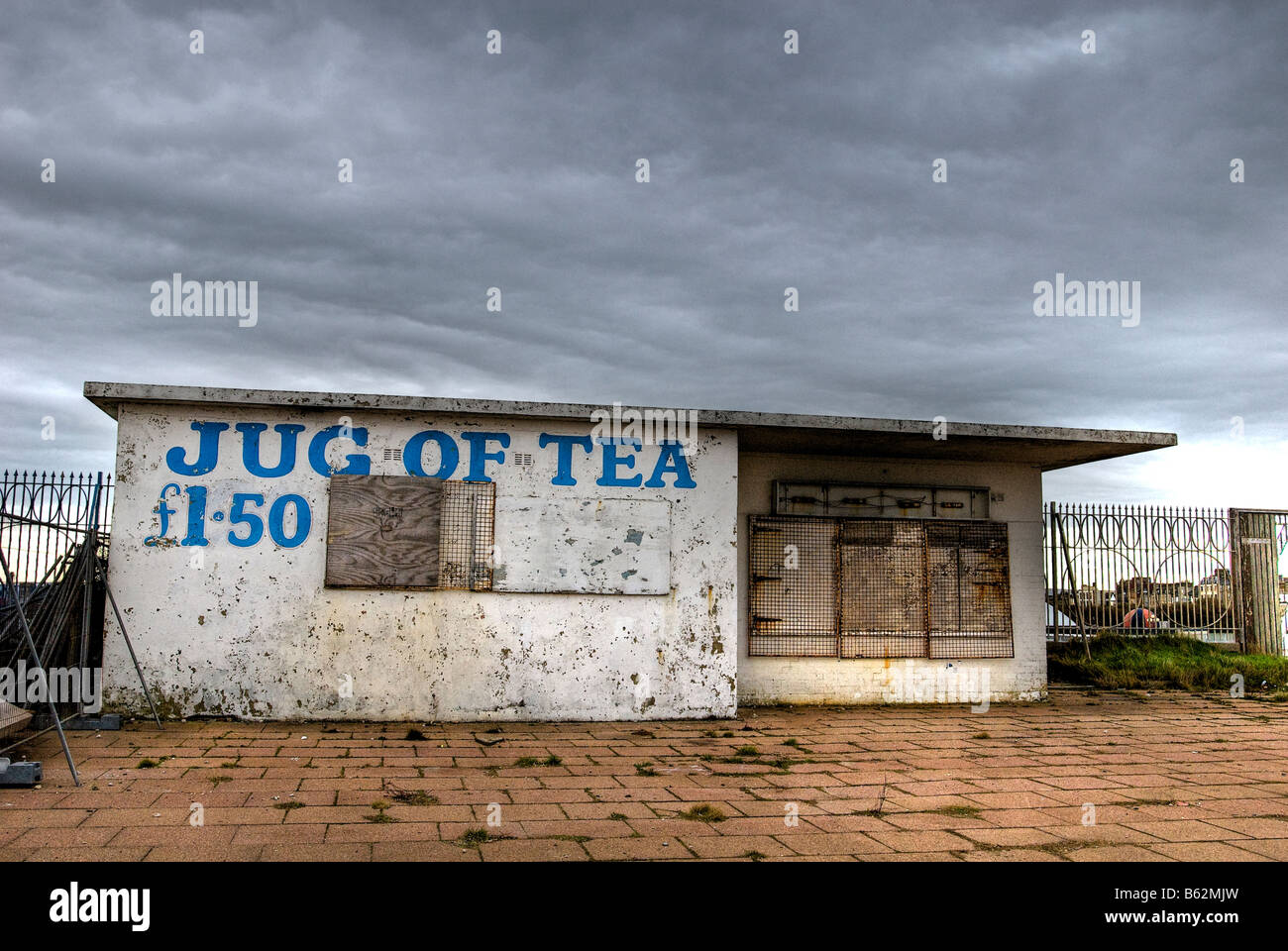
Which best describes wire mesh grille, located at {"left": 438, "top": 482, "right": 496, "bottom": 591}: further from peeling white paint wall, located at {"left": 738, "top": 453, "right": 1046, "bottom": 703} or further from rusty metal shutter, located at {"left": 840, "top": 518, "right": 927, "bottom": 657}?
rusty metal shutter, located at {"left": 840, "top": 518, "right": 927, "bottom": 657}

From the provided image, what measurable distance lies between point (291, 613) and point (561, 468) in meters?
2.85

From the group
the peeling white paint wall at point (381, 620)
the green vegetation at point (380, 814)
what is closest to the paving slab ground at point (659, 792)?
the green vegetation at point (380, 814)

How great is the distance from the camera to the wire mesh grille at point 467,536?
9.31 m

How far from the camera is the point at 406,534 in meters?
9.30

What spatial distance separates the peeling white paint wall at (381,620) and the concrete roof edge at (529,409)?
193 mm

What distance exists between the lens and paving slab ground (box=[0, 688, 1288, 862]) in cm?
492

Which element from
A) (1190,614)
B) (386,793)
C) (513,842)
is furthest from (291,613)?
(1190,614)

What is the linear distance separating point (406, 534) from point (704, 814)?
4.68 meters

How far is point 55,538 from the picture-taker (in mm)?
9000

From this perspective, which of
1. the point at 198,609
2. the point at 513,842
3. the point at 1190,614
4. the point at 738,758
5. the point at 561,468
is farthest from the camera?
the point at 1190,614

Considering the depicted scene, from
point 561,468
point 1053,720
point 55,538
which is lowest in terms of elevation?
point 1053,720

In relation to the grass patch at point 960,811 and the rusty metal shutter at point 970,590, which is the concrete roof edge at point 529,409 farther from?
the grass patch at point 960,811

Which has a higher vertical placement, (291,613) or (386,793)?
(291,613)

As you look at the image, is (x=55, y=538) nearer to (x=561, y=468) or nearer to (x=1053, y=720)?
(x=561, y=468)
